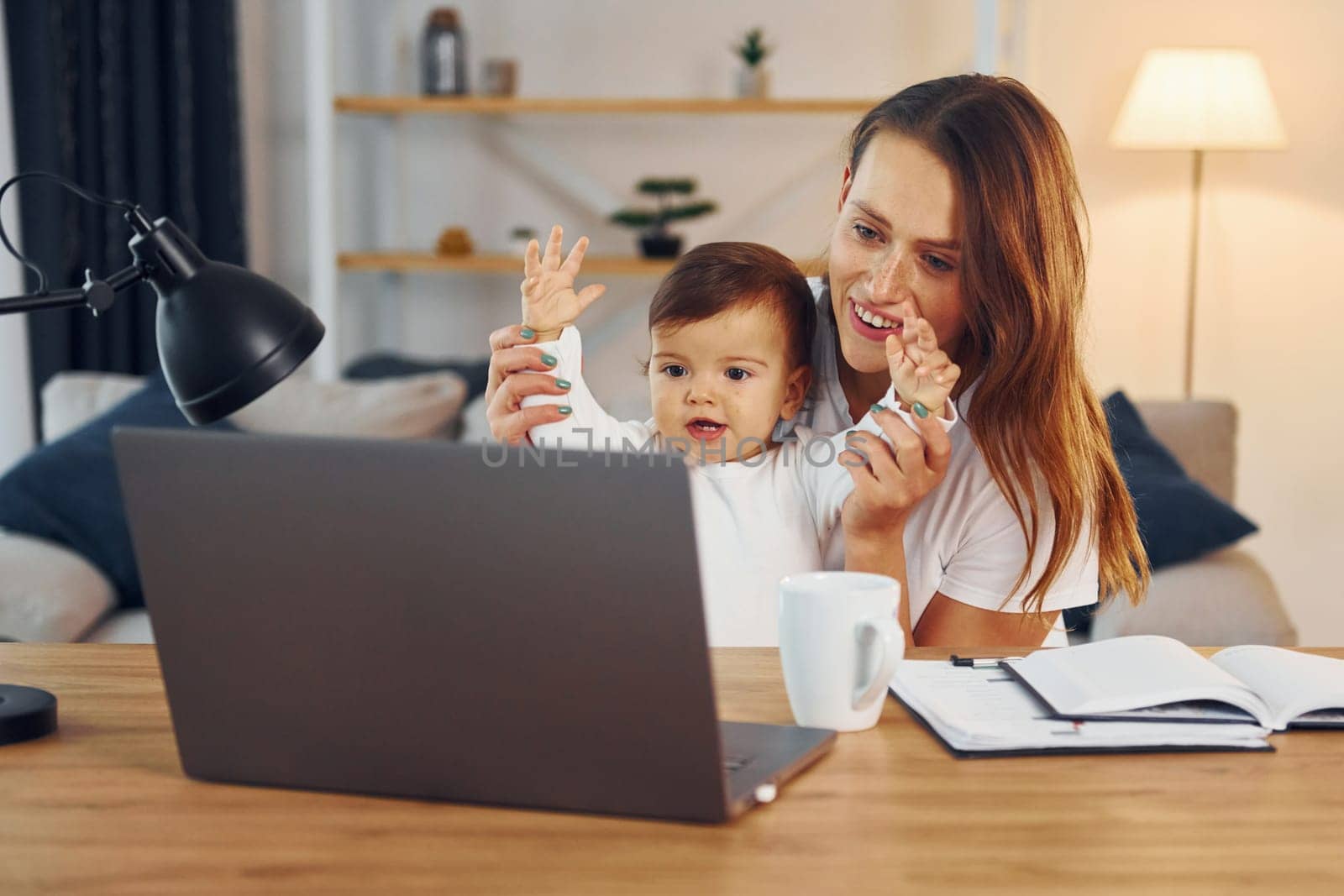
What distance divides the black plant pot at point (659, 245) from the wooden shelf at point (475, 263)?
0.10ft

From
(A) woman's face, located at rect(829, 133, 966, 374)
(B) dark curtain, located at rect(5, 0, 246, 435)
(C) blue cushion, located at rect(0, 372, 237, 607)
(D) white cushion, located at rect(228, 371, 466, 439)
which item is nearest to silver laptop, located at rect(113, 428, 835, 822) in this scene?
(A) woman's face, located at rect(829, 133, 966, 374)

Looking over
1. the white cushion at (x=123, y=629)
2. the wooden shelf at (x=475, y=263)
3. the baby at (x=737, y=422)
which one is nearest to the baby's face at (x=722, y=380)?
the baby at (x=737, y=422)

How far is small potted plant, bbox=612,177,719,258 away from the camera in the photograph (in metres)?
3.65

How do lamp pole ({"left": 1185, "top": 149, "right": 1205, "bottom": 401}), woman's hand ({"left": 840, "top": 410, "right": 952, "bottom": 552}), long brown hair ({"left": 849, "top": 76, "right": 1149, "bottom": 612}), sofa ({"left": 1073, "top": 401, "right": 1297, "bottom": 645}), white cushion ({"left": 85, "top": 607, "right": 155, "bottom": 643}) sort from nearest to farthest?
woman's hand ({"left": 840, "top": 410, "right": 952, "bottom": 552}) < long brown hair ({"left": 849, "top": 76, "right": 1149, "bottom": 612}) < sofa ({"left": 1073, "top": 401, "right": 1297, "bottom": 645}) < white cushion ({"left": 85, "top": 607, "right": 155, "bottom": 643}) < lamp pole ({"left": 1185, "top": 149, "right": 1205, "bottom": 401})

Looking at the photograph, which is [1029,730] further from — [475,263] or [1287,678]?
[475,263]

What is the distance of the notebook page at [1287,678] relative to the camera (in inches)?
37.1

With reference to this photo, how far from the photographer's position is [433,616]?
75 cm

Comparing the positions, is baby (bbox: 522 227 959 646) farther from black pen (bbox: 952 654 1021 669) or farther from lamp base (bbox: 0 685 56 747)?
lamp base (bbox: 0 685 56 747)

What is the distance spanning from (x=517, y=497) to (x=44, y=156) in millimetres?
3041

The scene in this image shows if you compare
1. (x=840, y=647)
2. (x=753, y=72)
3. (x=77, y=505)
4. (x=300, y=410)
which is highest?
(x=753, y=72)

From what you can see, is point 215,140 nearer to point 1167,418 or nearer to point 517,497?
point 1167,418

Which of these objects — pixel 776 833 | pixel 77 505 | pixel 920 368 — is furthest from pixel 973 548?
pixel 77 505

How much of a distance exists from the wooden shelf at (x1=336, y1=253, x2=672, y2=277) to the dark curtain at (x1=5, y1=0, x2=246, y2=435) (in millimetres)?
374

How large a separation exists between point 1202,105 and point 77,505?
263cm
